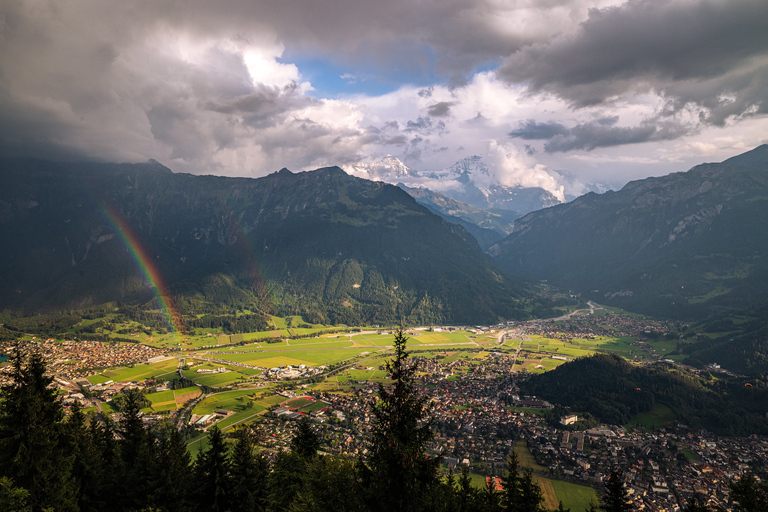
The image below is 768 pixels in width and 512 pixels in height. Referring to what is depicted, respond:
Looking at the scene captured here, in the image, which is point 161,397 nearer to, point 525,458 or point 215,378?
point 215,378

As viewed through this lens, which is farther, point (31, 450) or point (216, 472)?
point (216, 472)

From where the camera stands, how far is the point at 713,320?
158375 millimetres

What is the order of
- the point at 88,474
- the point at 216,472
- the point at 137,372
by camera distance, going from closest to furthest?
the point at 88,474 → the point at 216,472 → the point at 137,372

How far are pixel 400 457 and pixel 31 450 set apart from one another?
2256 centimetres

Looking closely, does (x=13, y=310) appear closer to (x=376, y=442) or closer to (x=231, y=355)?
(x=231, y=355)

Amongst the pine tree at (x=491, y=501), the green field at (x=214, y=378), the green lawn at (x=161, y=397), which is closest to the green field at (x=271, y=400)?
the green field at (x=214, y=378)

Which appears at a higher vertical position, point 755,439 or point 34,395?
point 34,395

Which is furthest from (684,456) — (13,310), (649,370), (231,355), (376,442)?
(13,310)

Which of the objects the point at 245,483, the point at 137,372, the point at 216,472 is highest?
the point at 216,472

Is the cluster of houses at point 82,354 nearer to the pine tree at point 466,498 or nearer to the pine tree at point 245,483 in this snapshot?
the pine tree at point 245,483

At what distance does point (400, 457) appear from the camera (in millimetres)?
14906

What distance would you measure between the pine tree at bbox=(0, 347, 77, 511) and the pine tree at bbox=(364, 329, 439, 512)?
67.4 feet

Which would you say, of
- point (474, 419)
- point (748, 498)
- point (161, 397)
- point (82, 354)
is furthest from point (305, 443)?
point (82, 354)

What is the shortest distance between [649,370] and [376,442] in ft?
371
